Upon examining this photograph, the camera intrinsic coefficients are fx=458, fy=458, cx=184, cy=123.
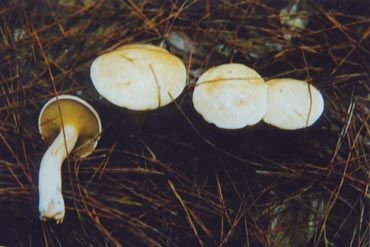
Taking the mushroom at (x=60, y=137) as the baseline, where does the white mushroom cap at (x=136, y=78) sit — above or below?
above

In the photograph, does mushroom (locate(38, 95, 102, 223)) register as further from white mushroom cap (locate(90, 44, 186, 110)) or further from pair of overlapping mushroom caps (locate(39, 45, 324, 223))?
white mushroom cap (locate(90, 44, 186, 110))

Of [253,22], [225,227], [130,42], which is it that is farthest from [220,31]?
[225,227]

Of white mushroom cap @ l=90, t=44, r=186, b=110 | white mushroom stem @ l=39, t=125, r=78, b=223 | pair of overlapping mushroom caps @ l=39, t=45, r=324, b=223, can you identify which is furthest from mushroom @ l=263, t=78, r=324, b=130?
white mushroom stem @ l=39, t=125, r=78, b=223

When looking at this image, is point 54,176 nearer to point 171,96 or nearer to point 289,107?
point 171,96

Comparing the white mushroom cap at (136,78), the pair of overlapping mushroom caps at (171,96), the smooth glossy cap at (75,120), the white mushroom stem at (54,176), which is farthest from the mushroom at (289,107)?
the white mushroom stem at (54,176)

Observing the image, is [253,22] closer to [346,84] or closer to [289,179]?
[346,84]

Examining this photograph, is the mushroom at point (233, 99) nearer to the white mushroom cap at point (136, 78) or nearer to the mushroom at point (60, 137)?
the white mushroom cap at point (136, 78)
